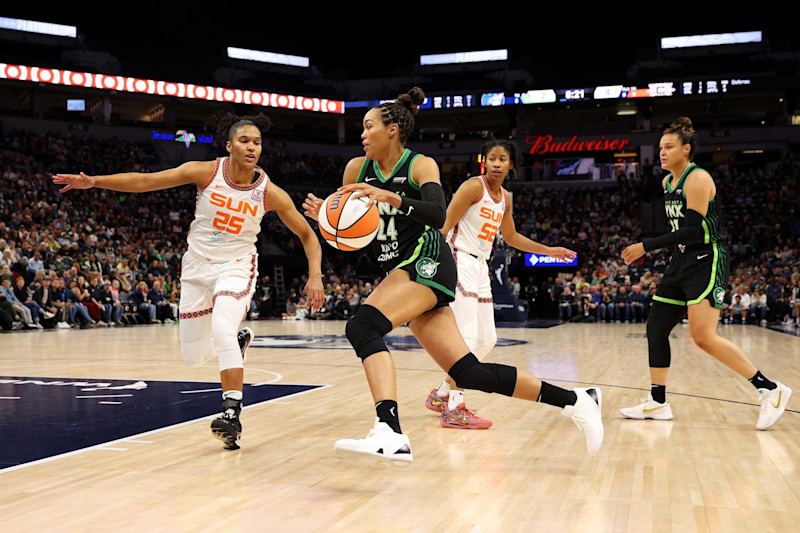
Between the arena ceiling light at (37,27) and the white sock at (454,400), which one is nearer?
the white sock at (454,400)

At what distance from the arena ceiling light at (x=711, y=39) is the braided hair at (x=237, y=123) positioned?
122 feet

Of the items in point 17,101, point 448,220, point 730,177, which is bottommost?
point 448,220

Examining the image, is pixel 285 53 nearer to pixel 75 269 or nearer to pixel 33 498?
pixel 75 269

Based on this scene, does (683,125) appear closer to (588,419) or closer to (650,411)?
(650,411)

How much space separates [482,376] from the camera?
358 cm

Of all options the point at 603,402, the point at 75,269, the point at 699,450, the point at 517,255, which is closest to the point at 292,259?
the point at 517,255

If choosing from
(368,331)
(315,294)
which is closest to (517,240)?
(315,294)

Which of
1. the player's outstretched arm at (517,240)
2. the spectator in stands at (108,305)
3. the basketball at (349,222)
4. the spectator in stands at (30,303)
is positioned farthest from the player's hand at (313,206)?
the spectator in stands at (108,305)

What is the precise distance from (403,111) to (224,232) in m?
1.42

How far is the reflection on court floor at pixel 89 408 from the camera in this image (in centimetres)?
418

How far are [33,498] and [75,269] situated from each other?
16301 millimetres

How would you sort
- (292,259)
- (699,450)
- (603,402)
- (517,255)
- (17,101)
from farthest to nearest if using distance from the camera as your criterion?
(17,101) → (292,259) → (517,255) → (603,402) → (699,450)

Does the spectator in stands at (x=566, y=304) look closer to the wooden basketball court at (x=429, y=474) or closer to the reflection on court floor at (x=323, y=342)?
the reflection on court floor at (x=323, y=342)

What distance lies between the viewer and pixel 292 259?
99.2 ft
